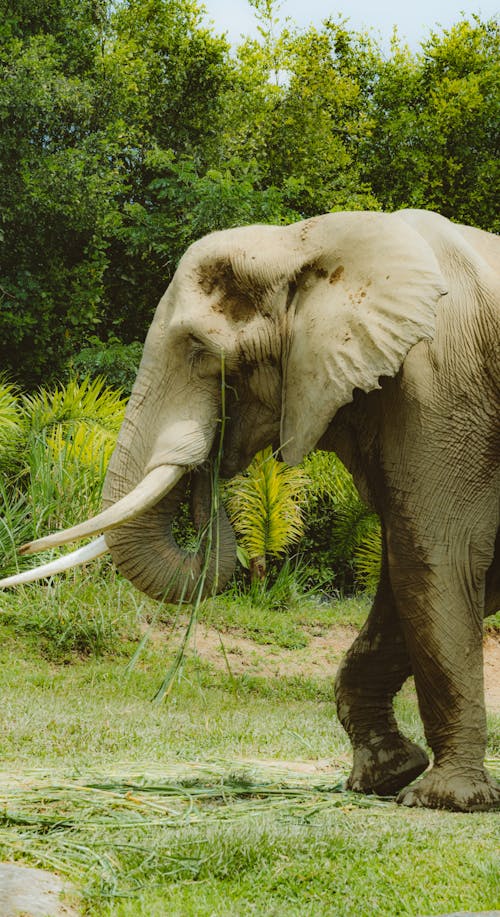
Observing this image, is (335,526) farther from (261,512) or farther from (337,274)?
(337,274)

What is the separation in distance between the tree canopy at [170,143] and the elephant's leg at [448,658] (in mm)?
12584

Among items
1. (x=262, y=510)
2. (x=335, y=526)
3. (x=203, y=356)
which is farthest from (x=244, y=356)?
(x=335, y=526)

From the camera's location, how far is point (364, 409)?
5.38m

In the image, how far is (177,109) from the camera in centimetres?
2222

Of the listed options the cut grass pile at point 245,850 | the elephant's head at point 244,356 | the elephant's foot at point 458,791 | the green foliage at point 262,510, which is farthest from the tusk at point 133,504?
the green foliage at point 262,510

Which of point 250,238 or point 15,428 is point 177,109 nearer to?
point 15,428

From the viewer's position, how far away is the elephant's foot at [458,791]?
17.6 ft

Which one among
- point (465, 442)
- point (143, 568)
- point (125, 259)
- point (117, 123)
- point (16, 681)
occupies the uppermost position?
point (117, 123)

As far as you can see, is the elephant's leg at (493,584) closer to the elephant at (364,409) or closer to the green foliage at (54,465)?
the elephant at (364,409)

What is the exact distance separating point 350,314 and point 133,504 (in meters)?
1.20

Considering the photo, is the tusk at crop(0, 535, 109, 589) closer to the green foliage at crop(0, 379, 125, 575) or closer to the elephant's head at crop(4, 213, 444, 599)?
the elephant's head at crop(4, 213, 444, 599)

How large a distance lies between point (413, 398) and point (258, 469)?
29.8 ft

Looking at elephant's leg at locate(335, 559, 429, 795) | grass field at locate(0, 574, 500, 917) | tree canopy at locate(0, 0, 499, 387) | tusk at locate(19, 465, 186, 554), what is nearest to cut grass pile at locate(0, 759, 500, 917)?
grass field at locate(0, 574, 500, 917)

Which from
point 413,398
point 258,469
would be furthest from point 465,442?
point 258,469
